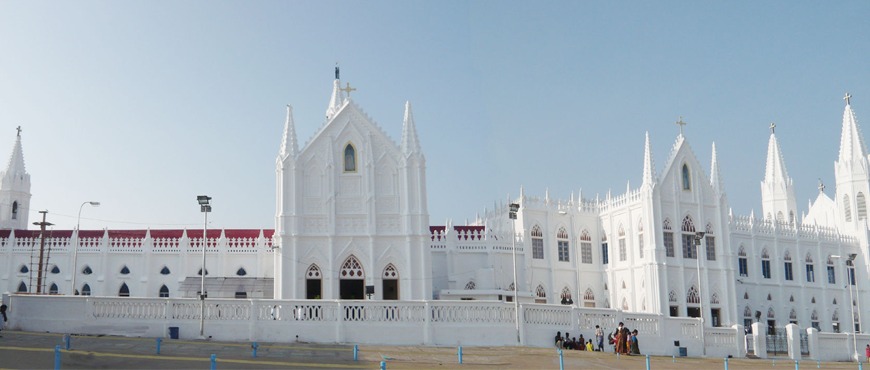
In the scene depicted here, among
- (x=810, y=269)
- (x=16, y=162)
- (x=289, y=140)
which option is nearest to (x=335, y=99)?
(x=289, y=140)

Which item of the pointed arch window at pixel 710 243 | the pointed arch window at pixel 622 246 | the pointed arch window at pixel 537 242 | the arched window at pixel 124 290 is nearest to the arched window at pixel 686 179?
the pointed arch window at pixel 710 243

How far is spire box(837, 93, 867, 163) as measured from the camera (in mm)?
74938

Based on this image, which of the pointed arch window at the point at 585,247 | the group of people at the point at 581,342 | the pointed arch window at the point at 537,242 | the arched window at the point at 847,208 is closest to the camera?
the group of people at the point at 581,342

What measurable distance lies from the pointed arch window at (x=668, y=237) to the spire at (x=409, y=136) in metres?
18.2

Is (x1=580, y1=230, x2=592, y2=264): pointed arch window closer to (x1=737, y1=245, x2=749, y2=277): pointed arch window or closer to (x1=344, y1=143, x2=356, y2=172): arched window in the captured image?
(x1=737, y1=245, x2=749, y2=277): pointed arch window

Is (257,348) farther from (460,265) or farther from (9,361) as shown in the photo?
(460,265)

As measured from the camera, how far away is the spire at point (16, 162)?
67.6 m

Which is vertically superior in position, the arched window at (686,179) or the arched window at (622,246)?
the arched window at (686,179)

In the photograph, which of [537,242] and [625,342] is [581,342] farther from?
[537,242]

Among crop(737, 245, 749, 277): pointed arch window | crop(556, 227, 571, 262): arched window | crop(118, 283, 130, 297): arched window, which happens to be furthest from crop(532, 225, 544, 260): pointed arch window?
crop(118, 283, 130, 297): arched window

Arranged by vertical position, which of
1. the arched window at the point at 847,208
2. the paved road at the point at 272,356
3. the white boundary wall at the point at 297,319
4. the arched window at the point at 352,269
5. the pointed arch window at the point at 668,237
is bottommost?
the paved road at the point at 272,356

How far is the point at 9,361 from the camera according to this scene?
24.5 meters

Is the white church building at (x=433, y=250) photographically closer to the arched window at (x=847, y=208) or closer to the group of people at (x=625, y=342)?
the arched window at (x=847, y=208)

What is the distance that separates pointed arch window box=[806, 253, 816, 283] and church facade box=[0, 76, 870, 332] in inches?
4.2
